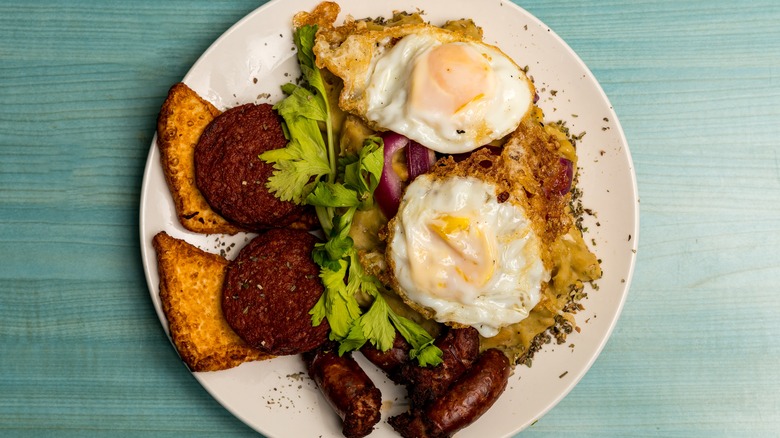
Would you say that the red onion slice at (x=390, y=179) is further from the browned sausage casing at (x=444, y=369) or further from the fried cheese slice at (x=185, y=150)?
the fried cheese slice at (x=185, y=150)

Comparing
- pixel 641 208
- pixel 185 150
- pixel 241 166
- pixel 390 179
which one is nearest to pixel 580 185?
pixel 641 208

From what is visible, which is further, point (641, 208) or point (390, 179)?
point (641, 208)

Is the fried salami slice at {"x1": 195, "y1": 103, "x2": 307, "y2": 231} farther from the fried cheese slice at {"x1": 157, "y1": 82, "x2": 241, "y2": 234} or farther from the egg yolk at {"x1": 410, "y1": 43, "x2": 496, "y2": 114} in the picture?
the egg yolk at {"x1": 410, "y1": 43, "x2": 496, "y2": 114}

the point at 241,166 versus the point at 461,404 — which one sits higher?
the point at 241,166

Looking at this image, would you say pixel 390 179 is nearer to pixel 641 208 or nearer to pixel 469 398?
pixel 469 398

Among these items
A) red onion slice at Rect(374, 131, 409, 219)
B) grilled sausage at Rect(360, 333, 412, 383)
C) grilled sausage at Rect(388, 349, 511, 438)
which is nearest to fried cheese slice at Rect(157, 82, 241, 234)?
red onion slice at Rect(374, 131, 409, 219)

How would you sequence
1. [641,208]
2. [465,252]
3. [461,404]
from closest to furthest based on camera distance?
[465,252] < [461,404] < [641,208]
